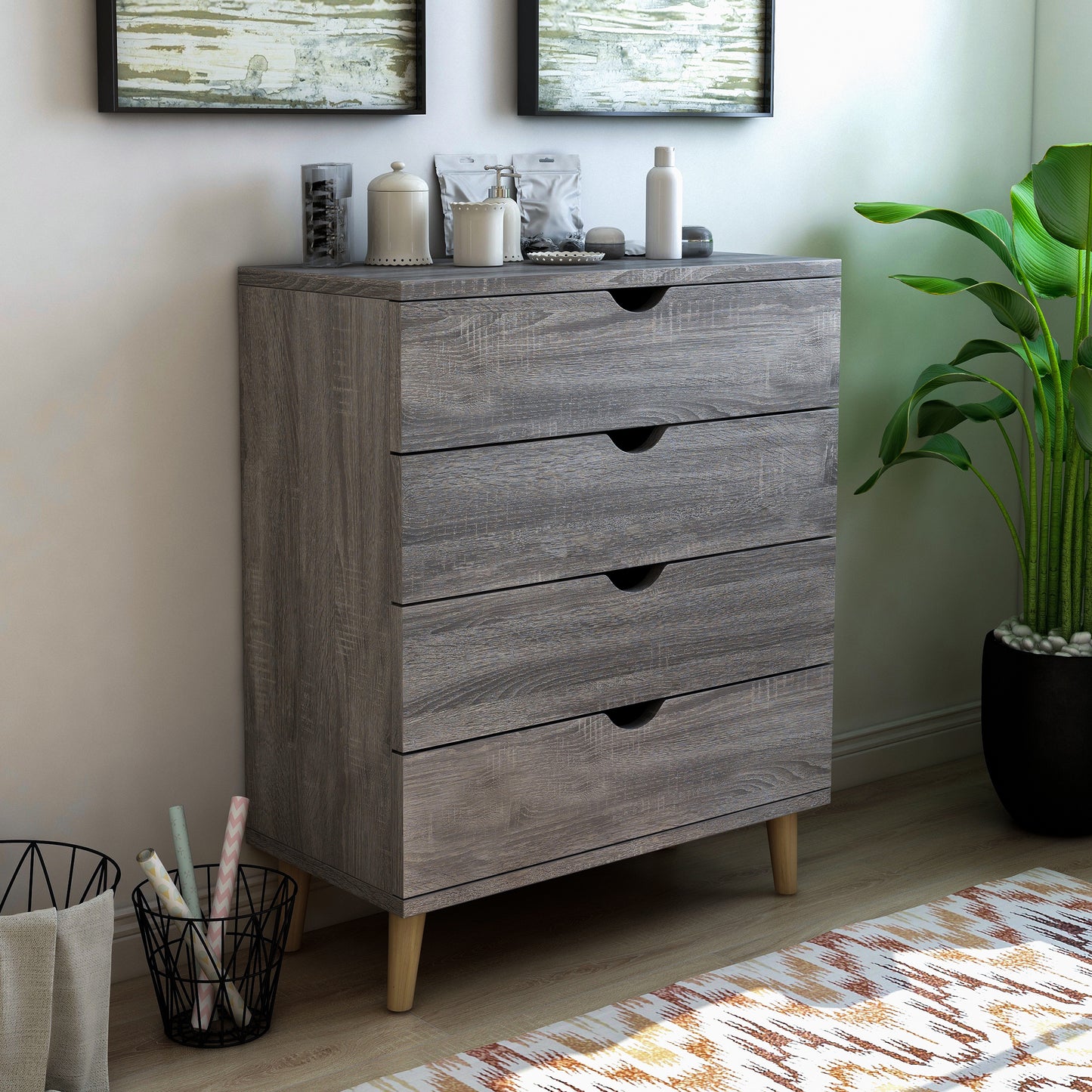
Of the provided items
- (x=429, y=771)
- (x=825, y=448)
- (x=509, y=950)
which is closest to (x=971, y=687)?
(x=825, y=448)

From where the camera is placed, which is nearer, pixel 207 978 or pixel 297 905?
pixel 207 978

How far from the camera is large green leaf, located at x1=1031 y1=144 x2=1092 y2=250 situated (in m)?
2.51

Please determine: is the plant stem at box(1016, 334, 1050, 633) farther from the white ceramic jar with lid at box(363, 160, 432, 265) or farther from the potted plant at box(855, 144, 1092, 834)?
the white ceramic jar with lid at box(363, 160, 432, 265)

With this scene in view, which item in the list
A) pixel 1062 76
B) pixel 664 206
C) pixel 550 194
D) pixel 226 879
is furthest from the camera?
pixel 1062 76

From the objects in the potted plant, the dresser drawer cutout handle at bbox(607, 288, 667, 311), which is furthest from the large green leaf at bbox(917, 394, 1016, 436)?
the dresser drawer cutout handle at bbox(607, 288, 667, 311)

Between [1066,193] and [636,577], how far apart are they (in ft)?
3.25

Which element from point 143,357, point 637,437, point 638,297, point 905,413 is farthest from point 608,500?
point 905,413

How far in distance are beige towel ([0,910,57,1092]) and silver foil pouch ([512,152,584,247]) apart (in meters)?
1.31

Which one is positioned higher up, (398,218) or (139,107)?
A: (139,107)

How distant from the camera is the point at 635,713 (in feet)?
7.77

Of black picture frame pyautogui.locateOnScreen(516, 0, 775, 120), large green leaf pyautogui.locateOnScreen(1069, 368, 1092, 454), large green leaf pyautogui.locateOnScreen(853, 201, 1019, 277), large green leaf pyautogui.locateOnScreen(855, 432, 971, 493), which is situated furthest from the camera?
large green leaf pyautogui.locateOnScreen(855, 432, 971, 493)

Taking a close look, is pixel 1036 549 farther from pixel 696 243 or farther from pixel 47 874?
pixel 47 874

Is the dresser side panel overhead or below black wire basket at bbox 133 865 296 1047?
overhead

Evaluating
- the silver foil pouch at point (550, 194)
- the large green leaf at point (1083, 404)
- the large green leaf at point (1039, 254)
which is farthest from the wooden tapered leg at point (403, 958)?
the large green leaf at point (1039, 254)
